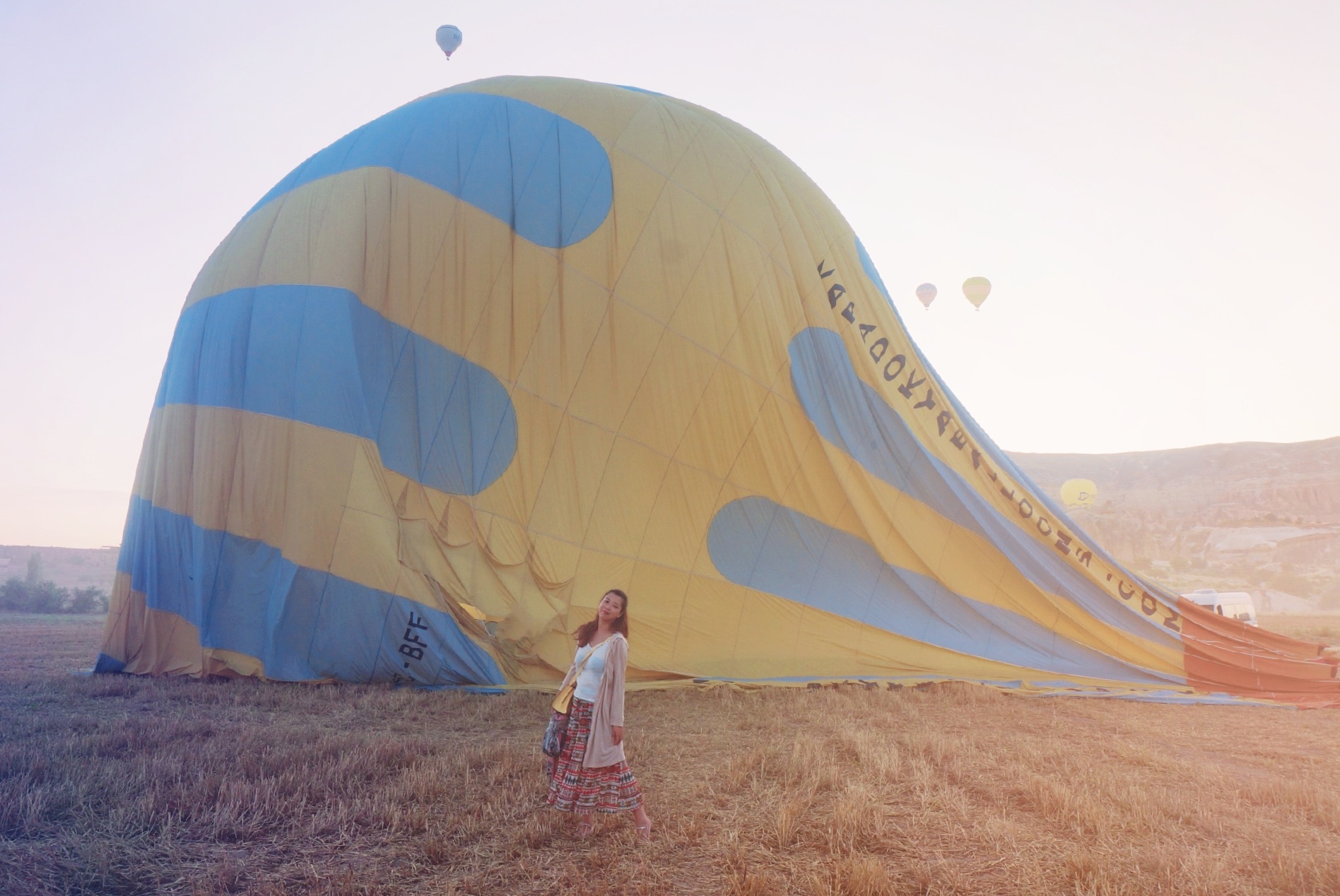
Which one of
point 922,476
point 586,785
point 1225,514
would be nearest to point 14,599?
point 922,476

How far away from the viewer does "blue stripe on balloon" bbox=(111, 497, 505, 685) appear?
21.5 ft

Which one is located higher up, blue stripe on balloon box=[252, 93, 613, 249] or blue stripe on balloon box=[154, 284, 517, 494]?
blue stripe on balloon box=[252, 93, 613, 249]

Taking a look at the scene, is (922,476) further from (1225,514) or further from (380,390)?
(1225,514)

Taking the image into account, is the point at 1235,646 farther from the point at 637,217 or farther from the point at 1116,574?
the point at 637,217

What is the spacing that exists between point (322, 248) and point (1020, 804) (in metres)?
7.08

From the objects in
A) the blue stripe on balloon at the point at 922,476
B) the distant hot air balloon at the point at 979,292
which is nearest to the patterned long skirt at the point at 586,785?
the blue stripe on balloon at the point at 922,476

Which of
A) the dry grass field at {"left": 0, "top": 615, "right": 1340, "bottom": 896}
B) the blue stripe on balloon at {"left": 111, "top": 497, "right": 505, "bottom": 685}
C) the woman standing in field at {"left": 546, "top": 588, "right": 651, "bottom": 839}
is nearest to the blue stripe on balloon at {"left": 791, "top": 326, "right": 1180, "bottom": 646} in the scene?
the dry grass field at {"left": 0, "top": 615, "right": 1340, "bottom": 896}

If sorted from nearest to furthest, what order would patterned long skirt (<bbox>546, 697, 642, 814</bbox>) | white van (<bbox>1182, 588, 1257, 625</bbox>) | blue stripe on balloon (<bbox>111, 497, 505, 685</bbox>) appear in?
patterned long skirt (<bbox>546, 697, 642, 814</bbox>) → blue stripe on balloon (<bbox>111, 497, 505, 685</bbox>) → white van (<bbox>1182, 588, 1257, 625</bbox>)

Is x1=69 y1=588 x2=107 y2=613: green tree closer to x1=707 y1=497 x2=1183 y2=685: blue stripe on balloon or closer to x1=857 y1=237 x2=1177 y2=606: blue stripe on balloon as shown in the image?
x1=707 y1=497 x2=1183 y2=685: blue stripe on balloon

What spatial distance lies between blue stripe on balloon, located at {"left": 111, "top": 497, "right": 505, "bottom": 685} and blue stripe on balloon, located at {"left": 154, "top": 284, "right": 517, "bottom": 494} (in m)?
1.14

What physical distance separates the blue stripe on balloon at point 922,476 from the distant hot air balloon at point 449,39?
412 inches

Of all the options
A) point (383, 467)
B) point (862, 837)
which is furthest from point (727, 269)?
point (862, 837)

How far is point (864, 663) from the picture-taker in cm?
736

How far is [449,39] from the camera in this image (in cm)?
1442
